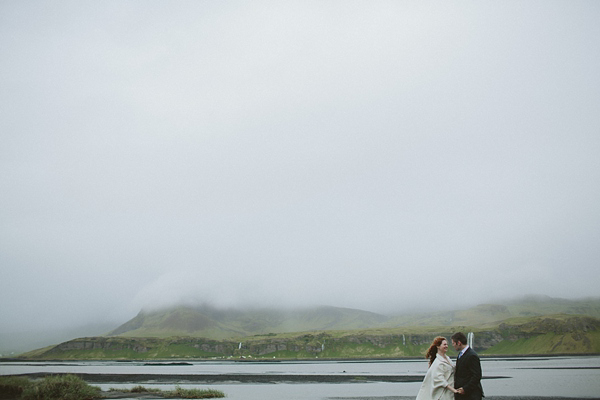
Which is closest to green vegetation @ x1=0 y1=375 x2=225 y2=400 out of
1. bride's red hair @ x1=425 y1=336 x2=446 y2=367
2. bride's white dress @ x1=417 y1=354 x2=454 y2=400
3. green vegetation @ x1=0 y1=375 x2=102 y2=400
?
green vegetation @ x1=0 y1=375 x2=102 y2=400

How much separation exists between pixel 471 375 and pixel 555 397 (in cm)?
5182

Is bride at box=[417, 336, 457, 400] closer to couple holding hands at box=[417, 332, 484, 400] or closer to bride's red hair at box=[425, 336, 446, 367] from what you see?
couple holding hands at box=[417, 332, 484, 400]

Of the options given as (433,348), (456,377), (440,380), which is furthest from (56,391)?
(456,377)

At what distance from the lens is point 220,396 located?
195ft

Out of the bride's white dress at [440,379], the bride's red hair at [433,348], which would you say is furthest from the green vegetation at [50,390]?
the bride's white dress at [440,379]

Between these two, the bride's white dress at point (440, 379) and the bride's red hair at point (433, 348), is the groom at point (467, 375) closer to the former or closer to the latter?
the bride's white dress at point (440, 379)

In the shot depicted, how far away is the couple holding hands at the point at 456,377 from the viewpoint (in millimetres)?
14102

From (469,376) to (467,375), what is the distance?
0.07 meters

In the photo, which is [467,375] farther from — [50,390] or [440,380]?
[50,390]

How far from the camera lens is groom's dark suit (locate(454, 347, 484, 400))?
46.1 feet

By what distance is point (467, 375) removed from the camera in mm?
14227

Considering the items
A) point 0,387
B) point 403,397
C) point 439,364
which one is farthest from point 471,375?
point 0,387

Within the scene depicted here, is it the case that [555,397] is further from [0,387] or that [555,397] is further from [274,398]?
[0,387]

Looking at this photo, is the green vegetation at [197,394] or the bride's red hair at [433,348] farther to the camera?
the green vegetation at [197,394]
